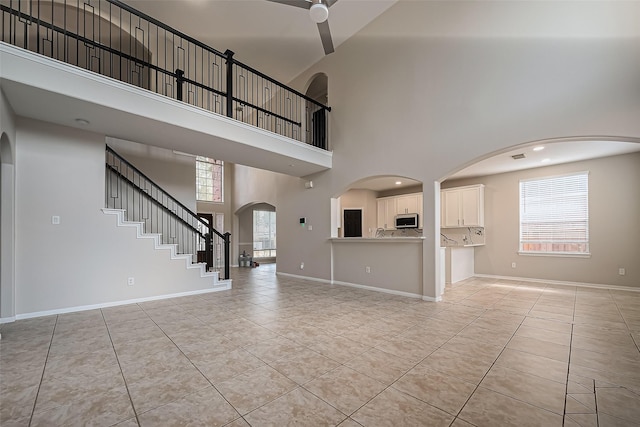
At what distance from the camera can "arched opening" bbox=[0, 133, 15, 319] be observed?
346 cm

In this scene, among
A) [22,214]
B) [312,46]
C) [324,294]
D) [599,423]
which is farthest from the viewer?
[312,46]

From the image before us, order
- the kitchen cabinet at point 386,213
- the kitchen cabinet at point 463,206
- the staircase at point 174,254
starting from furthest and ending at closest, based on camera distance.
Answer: the kitchen cabinet at point 386,213 → the kitchen cabinet at point 463,206 → the staircase at point 174,254

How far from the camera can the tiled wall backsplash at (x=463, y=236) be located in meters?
7.34

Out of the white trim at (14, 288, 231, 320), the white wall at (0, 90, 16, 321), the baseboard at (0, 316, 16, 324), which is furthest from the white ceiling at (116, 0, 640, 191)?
the baseboard at (0, 316, 16, 324)

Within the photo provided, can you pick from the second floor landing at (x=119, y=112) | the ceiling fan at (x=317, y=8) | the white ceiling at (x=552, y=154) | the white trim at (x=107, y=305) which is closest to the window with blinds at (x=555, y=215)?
the white ceiling at (x=552, y=154)

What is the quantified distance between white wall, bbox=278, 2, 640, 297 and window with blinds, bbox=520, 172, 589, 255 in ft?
12.3

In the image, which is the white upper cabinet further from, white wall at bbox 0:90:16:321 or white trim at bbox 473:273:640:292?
white wall at bbox 0:90:16:321

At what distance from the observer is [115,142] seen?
5941mm

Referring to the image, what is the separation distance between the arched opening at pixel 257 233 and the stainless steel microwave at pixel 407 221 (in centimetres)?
496

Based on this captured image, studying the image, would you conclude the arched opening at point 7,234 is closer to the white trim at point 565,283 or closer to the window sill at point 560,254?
the white trim at point 565,283

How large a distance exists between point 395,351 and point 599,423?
1.37 metres

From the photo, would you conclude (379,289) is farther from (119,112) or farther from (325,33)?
(119,112)

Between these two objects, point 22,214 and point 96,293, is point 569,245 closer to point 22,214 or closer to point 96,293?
point 96,293

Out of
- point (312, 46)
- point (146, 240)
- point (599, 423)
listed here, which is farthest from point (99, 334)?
point (312, 46)
